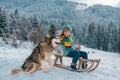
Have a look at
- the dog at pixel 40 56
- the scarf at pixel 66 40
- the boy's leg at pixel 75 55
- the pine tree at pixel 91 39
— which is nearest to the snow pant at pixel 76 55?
the boy's leg at pixel 75 55

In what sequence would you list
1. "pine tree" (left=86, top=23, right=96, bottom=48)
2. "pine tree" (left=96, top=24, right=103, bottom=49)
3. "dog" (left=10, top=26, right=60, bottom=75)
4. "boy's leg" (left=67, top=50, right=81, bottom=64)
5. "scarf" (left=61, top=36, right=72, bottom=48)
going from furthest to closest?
"pine tree" (left=96, top=24, right=103, bottom=49) < "pine tree" (left=86, top=23, right=96, bottom=48) < "scarf" (left=61, top=36, right=72, bottom=48) < "boy's leg" (left=67, top=50, right=81, bottom=64) < "dog" (left=10, top=26, right=60, bottom=75)

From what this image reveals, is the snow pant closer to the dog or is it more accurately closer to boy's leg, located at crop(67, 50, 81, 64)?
boy's leg, located at crop(67, 50, 81, 64)

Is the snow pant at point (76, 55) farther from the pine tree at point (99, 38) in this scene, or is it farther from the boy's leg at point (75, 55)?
the pine tree at point (99, 38)

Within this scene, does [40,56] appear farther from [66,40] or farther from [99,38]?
[99,38]

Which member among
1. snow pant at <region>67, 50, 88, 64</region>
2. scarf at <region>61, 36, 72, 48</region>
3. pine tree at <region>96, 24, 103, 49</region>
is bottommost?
pine tree at <region>96, 24, 103, 49</region>

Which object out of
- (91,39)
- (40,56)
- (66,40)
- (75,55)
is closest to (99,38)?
(91,39)

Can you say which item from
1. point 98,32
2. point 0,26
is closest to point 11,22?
point 0,26

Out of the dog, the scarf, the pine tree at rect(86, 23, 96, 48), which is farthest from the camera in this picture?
the pine tree at rect(86, 23, 96, 48)

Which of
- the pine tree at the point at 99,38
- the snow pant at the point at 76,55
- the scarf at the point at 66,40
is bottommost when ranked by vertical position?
the pine tree at the point at 99,38

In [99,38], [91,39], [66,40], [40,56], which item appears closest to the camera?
[40,56]

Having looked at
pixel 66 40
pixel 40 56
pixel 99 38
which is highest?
pixel 66 40

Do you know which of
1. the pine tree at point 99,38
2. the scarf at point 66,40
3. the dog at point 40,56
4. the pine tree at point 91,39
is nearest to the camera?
the dog at point 40,56

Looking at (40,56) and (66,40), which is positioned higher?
(66,40)

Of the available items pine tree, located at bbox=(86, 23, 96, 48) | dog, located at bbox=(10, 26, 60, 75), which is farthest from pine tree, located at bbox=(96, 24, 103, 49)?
dog, located at bbox=(10, 26, 60, 75)
